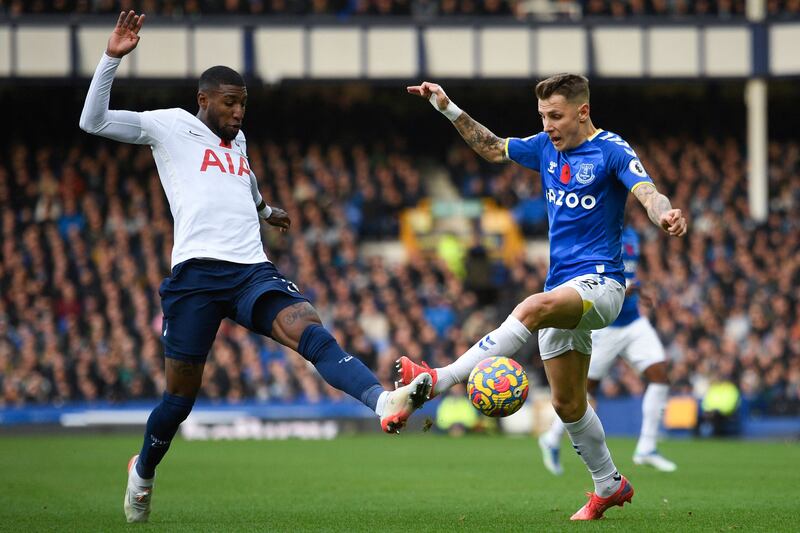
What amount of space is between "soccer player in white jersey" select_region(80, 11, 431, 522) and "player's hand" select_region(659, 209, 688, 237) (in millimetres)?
1984

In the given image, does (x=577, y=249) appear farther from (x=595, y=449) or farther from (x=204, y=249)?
(x=204, y=249)

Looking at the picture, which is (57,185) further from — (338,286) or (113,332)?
(338,286)

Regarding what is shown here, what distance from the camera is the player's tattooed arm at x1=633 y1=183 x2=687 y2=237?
6.90 meters

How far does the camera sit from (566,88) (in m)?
7.89

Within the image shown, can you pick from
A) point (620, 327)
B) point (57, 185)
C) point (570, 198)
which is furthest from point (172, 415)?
point (57, 185)

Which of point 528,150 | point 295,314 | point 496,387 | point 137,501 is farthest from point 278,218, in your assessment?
point 496,387

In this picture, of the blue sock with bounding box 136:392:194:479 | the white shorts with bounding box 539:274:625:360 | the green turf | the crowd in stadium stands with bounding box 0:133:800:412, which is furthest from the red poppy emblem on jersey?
the crowd in stadium stands with bounding box 0:133:800:412

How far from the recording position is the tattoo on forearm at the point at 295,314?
7576mm

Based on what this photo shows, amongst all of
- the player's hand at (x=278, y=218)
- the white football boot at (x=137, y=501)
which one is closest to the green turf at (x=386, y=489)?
the white football boot at (x=137, y=501)

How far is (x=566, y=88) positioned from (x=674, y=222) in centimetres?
141

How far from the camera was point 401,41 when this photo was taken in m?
31.2

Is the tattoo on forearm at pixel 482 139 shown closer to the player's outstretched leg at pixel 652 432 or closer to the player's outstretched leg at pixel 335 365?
the player's outstretched leg at pixel 335 365

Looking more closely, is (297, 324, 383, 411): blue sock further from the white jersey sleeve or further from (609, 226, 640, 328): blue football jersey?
(609, 226, 640, 328): blue football jersey

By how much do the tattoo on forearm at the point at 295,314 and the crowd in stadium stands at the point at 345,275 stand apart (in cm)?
1623
